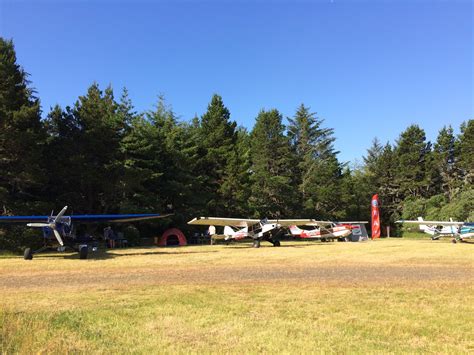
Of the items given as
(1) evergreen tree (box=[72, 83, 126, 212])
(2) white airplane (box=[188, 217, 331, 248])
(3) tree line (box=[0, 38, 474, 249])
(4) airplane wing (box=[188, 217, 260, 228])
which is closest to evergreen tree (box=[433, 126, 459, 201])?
(3) tree line (box=[0, 38, 474, 249])

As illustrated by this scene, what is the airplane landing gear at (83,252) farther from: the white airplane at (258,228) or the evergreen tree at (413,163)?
the evergreen tree at (413,163)

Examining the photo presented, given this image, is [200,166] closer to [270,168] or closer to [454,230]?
[270,168]

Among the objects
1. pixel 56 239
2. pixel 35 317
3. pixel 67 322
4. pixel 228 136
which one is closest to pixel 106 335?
pixel 67 322

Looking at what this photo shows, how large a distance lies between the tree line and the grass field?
1407 cm

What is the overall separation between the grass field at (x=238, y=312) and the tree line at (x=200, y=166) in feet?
46.2

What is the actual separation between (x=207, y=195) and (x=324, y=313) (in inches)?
1182

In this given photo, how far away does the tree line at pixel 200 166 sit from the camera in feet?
77.0

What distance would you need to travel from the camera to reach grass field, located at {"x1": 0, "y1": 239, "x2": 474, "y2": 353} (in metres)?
5.05

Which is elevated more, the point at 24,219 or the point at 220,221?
the point at 24,219

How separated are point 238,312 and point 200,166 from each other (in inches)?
1318

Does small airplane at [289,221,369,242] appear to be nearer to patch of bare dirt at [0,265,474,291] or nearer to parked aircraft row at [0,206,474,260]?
parked aircraft row at [0,206,474,260]

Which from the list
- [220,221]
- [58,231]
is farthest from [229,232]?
[58,231]

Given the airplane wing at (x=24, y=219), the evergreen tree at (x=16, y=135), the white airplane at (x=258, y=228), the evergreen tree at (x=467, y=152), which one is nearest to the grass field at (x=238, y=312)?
the airplane wing at (x=24, y=219)

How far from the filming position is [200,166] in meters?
39.9
